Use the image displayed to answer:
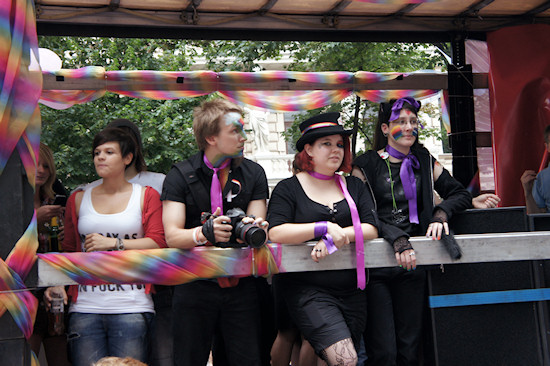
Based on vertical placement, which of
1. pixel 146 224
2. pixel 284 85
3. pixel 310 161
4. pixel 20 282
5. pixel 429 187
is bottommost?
pixel 20 282

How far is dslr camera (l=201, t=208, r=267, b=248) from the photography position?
2.99m

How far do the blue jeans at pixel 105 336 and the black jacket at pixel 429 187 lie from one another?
1.69 m

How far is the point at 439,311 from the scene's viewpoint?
3.89 m

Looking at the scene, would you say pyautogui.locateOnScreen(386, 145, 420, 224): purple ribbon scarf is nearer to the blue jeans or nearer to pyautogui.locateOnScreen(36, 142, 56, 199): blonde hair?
the blue jeans

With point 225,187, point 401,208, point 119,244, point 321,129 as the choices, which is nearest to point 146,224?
point 119,244

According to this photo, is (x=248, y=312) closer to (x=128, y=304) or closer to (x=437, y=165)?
(x=128, y=304)

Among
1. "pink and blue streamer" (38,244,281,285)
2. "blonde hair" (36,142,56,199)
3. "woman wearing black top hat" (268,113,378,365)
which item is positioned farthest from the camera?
"blonde hair" (36,142,56,199)

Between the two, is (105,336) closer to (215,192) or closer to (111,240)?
(111,240)

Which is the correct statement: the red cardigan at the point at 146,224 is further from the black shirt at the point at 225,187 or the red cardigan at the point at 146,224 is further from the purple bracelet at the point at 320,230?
the purple bracelet at the point at 320,230

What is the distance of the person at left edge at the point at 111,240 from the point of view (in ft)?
11.4

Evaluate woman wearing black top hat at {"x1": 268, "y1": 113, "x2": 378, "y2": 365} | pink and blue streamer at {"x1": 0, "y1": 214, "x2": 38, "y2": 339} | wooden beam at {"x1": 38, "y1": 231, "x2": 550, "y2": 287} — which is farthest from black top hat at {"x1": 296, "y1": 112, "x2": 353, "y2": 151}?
pink and blue streamer at {"x1": 0, "y1": 214, "x2": 38, "y2": 339}

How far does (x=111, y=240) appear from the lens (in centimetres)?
345

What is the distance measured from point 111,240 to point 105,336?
57 centimetres

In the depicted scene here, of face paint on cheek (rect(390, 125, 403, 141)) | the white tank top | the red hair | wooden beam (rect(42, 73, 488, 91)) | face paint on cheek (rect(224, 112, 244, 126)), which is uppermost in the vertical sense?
wooden beam (rect(42, 73, 488, 91))
